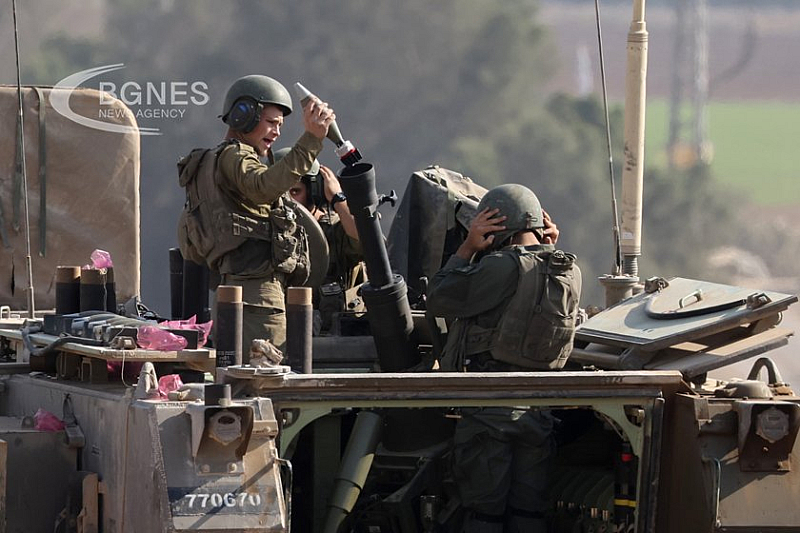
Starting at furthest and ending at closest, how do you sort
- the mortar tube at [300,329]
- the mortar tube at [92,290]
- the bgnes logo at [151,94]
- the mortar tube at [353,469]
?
1. the bgnes logo at [151,94]
2. the mortar tube at [92,290]
3. the mortar tube at [353,469]
4. the mortar tube at [300,329]

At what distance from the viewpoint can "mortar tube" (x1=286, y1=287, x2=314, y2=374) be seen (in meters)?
7.23

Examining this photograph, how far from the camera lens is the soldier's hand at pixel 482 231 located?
810cm

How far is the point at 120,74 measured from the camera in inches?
1198

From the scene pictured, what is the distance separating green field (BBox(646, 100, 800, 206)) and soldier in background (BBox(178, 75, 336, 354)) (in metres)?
30.2

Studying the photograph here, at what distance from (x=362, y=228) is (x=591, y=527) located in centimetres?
157

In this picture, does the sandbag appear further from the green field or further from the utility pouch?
the green field

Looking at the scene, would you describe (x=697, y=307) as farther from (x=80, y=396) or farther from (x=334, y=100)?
(x=334, y=100)

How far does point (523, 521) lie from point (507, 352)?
0.68 metres

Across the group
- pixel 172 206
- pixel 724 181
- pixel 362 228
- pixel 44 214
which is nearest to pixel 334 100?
pixel 172 206

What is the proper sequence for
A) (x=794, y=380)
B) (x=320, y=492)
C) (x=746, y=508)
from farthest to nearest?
1. (x=794, y=380)
2. (x=320, y=492)
3. (x=746, y=508)

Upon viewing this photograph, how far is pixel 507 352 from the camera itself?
7.90m

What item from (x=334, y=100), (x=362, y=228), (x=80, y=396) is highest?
(x=334, y=100)

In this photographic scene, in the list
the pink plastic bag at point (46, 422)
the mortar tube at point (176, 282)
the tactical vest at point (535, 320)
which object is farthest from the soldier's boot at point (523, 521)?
the mortar tube at point (176, 282)

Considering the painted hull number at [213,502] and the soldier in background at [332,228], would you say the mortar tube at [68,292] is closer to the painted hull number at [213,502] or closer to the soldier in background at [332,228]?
the soldier in background at [332,228]
